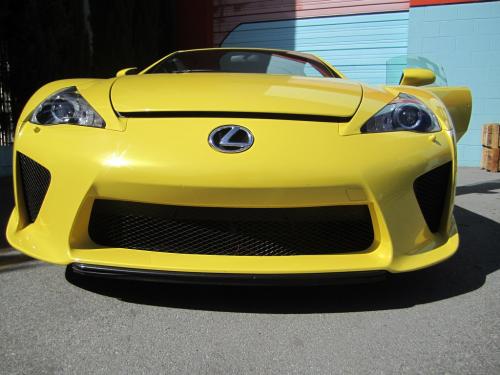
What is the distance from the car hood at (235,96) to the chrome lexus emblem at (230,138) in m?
0.11

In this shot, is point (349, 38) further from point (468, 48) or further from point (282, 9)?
point (468, 48)

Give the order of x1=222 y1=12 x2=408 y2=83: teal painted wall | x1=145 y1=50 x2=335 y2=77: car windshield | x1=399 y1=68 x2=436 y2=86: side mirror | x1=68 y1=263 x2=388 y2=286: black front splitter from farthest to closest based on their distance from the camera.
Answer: x1=222 y1=12 x2=408 y2=83: teal painted wall → x1=145 y1=50 x2=335 y2=77: car windshield → x1=399 y1=68 x2=436 y2=86: side mirror → x1=68 y1=263 x2=388 y2=286: black front splitter

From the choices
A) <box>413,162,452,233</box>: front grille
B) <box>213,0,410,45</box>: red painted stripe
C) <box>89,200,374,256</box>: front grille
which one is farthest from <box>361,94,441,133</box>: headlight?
<box>213,0,410,45</box>: red painted stripe

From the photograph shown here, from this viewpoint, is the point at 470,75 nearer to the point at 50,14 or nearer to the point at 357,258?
the point at 50,14

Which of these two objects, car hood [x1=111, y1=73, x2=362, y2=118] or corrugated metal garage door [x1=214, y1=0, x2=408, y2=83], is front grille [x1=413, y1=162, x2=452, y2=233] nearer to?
car hood [x1=111, y1=73, x2=362, y2=118]

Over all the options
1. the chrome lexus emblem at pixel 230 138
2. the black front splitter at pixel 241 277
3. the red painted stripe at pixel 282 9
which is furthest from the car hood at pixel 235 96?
the red painted stripe at pixel 282 9

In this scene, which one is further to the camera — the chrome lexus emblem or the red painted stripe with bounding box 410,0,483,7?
the red painted stripe with bounding box 410,0,483,7

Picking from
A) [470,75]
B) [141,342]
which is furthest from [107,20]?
[141,342]

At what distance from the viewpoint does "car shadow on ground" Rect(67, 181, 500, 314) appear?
1752 millimetres

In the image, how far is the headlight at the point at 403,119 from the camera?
70.4 inches

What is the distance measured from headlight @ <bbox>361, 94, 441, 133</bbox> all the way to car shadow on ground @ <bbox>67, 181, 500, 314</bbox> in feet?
2.12

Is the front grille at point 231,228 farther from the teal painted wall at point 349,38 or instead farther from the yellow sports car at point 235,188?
the teal painted wall at point 349,38

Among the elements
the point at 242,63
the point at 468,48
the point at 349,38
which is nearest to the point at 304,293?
the point at 242,63

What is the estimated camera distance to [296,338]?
1527mm
